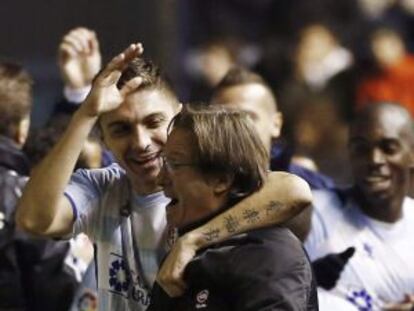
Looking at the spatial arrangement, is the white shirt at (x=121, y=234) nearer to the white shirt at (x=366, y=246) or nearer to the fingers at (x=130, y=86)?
the fingers at (x=130, y=86)

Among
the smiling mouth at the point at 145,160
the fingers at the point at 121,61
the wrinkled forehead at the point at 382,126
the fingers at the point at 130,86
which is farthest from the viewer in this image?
the wrinkled forehead at the point at 382,126

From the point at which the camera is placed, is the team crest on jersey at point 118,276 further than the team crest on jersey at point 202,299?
Yes

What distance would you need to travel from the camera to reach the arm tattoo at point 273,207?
4871mm

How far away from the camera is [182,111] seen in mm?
4895

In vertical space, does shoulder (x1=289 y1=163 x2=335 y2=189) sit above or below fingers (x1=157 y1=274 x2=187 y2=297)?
below

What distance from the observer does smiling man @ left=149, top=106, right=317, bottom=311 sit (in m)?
4.55

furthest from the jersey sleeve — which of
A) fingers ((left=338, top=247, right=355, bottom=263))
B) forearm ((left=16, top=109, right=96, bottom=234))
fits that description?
fingers ((left=338, top=247, right=355, bottom=263))

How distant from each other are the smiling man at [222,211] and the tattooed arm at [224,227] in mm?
20

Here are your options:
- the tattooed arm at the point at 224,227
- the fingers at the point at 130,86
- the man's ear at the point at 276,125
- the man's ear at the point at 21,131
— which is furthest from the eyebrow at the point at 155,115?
the man's ear at the point at 276,125

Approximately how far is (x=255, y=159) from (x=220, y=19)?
26.7 ft

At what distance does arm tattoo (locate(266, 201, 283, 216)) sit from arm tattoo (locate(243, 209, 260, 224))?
0.05m

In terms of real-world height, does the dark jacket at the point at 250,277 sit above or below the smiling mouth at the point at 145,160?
below

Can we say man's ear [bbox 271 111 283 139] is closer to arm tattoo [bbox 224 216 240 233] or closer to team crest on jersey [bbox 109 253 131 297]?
team crest on jersey [bbox 109 253 131 297]

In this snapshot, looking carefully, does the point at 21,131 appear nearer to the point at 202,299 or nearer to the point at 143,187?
the point at 143,187
